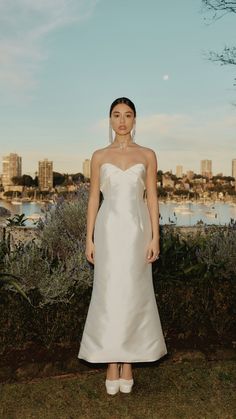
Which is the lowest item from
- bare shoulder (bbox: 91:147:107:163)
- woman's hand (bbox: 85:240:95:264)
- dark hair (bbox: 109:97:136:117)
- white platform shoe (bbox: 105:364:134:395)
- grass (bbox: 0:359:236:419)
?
grass (bbox: 0:359:236:419)

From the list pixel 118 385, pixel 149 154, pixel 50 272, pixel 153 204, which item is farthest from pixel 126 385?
pixel 149 154

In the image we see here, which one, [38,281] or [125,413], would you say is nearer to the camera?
[125,413]

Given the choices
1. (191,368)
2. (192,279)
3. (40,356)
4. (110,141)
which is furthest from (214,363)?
(110,141)

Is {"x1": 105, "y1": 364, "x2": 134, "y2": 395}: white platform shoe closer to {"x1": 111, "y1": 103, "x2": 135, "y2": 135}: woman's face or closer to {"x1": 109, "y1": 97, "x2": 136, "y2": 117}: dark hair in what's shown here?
{"x1": 111, "y1": 103, "x2": 135, "y2": 135}: woman's face

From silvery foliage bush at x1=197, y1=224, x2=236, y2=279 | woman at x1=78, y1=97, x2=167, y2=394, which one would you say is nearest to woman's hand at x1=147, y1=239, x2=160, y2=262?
woman at x1=78, y1=97, x2=167, y2=394

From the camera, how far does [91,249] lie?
479 centimetres

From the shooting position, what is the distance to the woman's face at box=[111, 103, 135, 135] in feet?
15.6

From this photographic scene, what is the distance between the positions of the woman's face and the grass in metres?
2.45

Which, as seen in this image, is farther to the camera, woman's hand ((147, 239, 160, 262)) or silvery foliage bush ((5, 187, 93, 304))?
silvery foliage bush ((5, 187, 93, 304))

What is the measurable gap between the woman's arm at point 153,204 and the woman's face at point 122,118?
1.00ft

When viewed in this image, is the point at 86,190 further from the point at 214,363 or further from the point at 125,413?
the point at 125,413

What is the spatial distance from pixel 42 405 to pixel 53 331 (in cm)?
89

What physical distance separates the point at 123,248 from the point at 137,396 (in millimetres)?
1456

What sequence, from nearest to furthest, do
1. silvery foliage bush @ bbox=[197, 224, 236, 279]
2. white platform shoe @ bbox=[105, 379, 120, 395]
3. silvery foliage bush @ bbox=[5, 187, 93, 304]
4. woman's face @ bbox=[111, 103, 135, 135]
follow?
1. woman's face @ bbox=[111, 103, 135, 135]
2. white platform shoe @ bbox=[105, 379, 120, 395]
3. silvery foliage bush @ bbox=[5, 187, 93, 304]
4. silvery foliage bush @ bbox=[197, 224, 236, 279]
